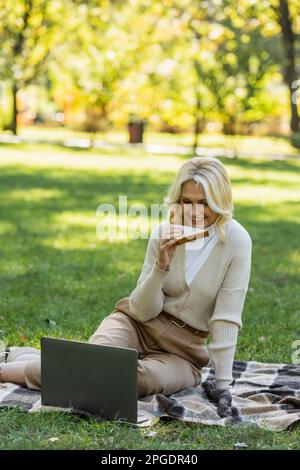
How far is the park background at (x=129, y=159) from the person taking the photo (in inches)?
192

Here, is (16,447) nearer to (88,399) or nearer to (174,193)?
(88,399)

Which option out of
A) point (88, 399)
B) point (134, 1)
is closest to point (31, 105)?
point (134, 1)

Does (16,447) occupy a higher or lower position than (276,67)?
lower

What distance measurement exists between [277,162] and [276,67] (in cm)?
244

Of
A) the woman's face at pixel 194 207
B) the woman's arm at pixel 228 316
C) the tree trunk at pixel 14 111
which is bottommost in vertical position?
the woman's arm at pixel 228 316

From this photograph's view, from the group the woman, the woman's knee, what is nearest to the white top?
the woman

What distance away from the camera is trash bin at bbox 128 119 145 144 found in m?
24.4

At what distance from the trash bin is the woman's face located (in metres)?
20.7

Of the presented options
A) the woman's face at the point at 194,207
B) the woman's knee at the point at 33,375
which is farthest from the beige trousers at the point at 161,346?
the woman's face at the point at 194,207

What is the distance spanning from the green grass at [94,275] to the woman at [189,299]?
1.38ft

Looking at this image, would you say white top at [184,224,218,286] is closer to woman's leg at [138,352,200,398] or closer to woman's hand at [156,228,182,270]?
woman's hand at [156,228,182,270]

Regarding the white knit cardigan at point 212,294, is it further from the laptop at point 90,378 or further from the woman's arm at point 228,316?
the laptop at point 90,378

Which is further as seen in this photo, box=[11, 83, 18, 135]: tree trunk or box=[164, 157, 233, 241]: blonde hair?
box=[11, 83, 18, 135]: tree trunk

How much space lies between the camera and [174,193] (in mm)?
3875
